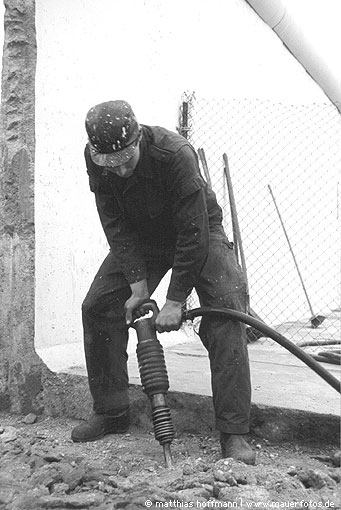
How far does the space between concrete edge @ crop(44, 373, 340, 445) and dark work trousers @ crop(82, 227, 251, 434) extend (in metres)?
0.23

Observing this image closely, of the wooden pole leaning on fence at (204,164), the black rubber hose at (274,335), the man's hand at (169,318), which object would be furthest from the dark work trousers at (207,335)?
the wooden pole leaning on fence at (204,164)

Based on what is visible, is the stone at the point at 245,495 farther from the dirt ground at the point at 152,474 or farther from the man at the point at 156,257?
→ the man at the point at 156,257

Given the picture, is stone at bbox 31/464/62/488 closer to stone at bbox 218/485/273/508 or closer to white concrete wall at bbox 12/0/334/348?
stone at bbox 218/485/273/508

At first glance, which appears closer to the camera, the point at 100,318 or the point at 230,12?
the point at 100,318

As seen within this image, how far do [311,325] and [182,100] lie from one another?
128 inches

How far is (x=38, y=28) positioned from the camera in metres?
4.39

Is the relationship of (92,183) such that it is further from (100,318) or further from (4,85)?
(4,85)

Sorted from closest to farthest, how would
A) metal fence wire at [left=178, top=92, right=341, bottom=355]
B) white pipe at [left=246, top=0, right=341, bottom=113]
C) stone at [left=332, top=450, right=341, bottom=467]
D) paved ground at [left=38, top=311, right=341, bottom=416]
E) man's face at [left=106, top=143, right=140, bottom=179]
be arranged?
man's face at [left=106, top=143, right=140, bottom=179] < stone at [left=332, top=450, right=341, bottom=467] < paved ground at [left=38, top=311, right=341, bottom=416] < metal fence wire at [left=178, top=92, right=341, bottom=355] < white pipe at [left=246, top=0, right=341, bottom=113]

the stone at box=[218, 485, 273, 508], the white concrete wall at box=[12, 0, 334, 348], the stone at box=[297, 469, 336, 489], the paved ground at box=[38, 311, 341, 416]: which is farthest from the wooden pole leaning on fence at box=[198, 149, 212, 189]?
the stone at box=[218, 485, 273, 508]

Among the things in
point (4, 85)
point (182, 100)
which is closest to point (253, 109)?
point (182, 100)

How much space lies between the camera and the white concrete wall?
445 cm

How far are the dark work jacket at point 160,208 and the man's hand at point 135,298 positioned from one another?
32 mm

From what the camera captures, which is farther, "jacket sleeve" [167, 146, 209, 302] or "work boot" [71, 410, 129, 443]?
"work boot" [71, 410, 129, 443]

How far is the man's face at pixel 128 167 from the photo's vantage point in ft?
9.57
